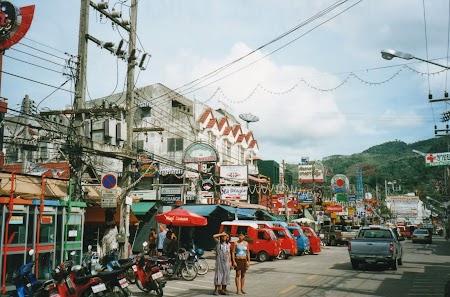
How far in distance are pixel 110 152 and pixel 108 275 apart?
817 cm

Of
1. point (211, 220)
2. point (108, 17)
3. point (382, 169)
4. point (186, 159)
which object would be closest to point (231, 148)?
point (186, 159)

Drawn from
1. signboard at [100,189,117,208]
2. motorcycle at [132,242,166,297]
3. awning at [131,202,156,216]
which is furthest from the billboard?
motorcycle at [132,242,166,297]

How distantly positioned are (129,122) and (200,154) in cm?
1751

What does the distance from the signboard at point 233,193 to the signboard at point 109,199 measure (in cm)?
1919

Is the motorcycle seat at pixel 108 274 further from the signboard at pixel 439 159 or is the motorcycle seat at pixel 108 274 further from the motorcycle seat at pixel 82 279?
the signboard at pixel 439 159

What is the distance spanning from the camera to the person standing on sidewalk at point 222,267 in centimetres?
1198

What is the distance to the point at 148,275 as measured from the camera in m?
12.1

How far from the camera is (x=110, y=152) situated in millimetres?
17172

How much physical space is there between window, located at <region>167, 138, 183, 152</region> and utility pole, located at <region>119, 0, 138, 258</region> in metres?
22.6

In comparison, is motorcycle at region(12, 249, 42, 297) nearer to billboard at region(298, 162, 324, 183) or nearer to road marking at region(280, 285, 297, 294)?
road marking at region(280, 285, 297, 294)

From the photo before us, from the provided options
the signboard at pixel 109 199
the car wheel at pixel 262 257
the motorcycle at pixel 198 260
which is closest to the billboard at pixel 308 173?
the car wheel at pixel 262 257

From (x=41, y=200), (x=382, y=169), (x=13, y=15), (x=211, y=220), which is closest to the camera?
(x=41, y=200)

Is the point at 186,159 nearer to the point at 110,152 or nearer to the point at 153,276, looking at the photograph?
the point at 110,152

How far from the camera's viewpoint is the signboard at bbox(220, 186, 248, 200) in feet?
113
